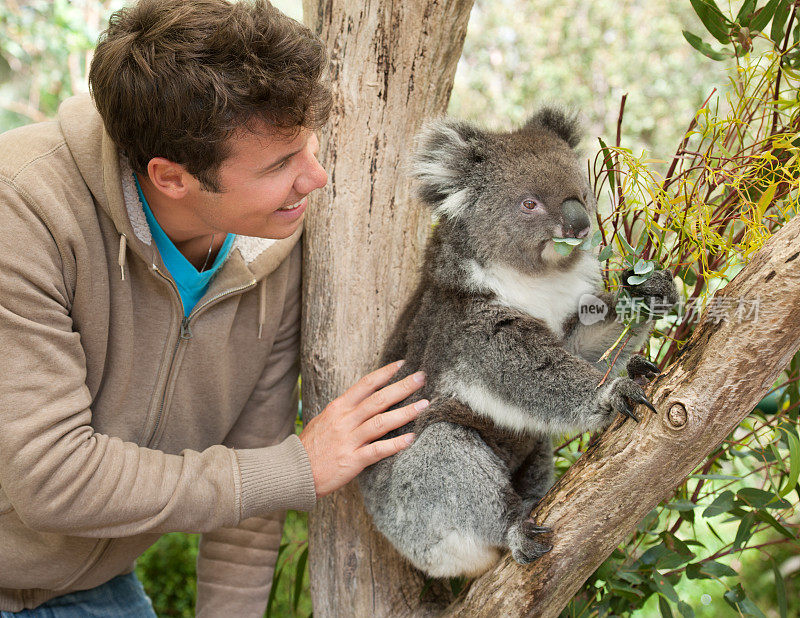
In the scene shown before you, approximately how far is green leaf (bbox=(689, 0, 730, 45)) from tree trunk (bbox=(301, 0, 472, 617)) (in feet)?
2.11

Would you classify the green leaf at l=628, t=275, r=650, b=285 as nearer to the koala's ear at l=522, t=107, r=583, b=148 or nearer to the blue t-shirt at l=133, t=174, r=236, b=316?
the koala's ear at l=522, t=107, r=583, b=148

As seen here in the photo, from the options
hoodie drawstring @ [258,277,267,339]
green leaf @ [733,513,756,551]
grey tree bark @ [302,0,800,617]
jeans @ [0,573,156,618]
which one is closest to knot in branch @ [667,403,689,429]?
grey tree bark @ [302,0,800,617]

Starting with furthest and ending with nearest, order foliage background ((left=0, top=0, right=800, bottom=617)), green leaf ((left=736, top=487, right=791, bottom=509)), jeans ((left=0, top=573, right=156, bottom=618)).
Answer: foliage background ((left=0, top=0, right=800, bottom=617))
jeans ((left=0, top=573, right=156, bottom=618))
green leaf ((left=736, top=487, right=791, bottom=509))

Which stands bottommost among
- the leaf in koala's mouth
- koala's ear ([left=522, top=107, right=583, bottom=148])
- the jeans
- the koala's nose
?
the jeans

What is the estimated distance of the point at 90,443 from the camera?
1.53m

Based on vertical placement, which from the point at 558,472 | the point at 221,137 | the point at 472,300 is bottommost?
the point at 558,472

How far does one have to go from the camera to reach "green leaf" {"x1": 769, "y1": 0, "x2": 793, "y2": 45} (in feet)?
5.20

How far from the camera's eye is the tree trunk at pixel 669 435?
1.17 meters

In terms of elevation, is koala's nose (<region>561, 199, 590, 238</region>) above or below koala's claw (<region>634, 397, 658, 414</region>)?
above

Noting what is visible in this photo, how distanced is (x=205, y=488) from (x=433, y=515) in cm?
57

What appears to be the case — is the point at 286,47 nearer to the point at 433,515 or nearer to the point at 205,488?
the point at 205,488

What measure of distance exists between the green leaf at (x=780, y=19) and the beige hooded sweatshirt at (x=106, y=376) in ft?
4.45

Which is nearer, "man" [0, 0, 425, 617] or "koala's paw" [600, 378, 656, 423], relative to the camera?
"koala's paw" [600, 378, 656, 423]

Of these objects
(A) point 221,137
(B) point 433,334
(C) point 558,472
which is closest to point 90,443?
(A) point 221,137
